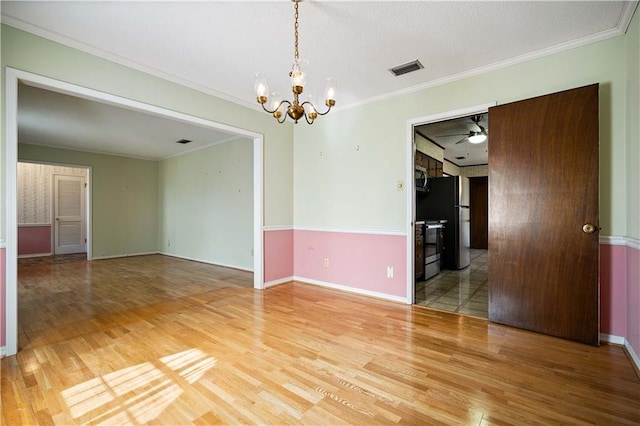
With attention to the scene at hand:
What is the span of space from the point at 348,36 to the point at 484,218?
8161 mm

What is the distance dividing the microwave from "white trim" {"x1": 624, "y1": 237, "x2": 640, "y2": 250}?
128 inches

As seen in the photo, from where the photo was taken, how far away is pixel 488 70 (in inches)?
117

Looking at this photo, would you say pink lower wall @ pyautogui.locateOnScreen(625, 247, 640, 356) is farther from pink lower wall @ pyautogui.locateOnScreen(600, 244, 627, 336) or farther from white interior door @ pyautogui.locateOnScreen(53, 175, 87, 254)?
white interior door @ pyautogui.locateOnScreen(53, 175, 87, 254)

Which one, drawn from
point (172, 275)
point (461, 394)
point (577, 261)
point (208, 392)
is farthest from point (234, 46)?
point (172, 275)

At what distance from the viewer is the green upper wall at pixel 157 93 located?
7.52 ft

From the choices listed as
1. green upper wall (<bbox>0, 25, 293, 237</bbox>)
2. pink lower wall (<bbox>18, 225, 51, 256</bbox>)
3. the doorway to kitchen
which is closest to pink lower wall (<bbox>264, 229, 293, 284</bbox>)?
green upper wall (<bbox>0, 25, 293, 237</bbox>)

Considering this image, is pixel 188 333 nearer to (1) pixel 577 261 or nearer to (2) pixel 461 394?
(2) pixel 461 394

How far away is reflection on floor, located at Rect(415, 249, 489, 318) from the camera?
334cm

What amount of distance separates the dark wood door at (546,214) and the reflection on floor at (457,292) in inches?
20.9

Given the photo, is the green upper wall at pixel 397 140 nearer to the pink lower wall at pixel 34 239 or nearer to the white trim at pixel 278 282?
the white trim at pixel 278 282

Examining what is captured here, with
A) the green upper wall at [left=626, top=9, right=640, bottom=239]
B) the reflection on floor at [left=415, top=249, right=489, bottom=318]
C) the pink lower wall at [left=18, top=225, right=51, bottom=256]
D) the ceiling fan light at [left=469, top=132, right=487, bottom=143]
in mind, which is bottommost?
the reflection on floor at [left=415, top=249, right=489, bottom=318]

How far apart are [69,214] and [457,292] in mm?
9581

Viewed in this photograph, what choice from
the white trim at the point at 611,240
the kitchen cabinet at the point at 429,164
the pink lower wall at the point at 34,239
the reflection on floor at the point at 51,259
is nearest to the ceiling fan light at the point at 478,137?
the kitchen cabinet at the point at 429,164

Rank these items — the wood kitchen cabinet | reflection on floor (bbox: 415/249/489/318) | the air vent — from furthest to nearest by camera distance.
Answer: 1. the wood kitchen cabinet
2. reflection on floor (bbox: 415/249/489/318)
3. the air vent
